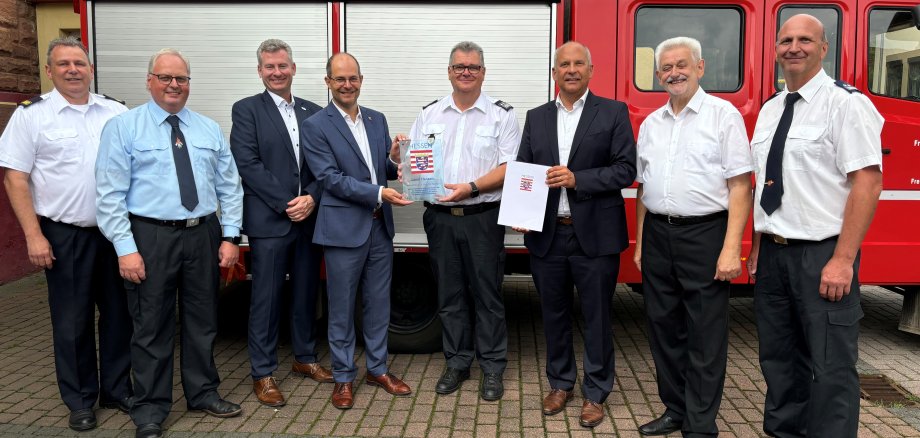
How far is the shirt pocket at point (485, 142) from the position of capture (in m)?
3.86

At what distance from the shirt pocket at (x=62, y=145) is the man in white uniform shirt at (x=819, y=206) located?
10.9ft

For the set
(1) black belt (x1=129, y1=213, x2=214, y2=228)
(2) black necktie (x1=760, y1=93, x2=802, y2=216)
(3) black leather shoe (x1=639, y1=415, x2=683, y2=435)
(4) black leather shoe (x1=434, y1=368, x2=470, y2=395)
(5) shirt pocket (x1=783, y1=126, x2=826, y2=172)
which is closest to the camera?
(5) shirt pocket (x1=783, y1=126, x2=826, y2=172)

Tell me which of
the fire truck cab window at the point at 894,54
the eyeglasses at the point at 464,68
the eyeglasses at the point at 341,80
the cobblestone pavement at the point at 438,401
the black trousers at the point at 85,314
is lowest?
the cobblestone pavement at the point at 438,401

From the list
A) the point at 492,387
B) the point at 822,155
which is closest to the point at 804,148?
the point at 822,155

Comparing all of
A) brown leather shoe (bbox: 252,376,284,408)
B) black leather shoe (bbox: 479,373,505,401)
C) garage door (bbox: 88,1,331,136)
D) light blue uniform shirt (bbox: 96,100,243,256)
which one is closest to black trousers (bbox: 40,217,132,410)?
light blue uniform shirt (bbox: 96,100,243,256)

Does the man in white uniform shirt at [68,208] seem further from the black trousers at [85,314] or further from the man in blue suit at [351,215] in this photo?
the man in blue suit at [351,215]

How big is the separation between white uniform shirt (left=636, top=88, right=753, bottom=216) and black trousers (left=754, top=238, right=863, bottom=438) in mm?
332

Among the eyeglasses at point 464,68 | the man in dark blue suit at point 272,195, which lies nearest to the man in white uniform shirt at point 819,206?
the eyeglasses at point 464,68

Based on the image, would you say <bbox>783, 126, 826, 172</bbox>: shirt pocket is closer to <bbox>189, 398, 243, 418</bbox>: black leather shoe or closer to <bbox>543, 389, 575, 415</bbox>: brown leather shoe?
<bbox>543, 389, 575, 415</bbox>: brown leather shoe

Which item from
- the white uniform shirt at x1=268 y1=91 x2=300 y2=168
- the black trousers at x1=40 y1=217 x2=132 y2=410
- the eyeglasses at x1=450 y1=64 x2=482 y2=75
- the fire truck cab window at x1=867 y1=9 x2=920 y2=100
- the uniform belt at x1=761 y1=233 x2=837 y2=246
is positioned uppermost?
the fire truck cab window at x1=867 y1=9 x2=920 y2=100

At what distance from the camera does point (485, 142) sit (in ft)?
12.7

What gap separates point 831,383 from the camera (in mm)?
2824

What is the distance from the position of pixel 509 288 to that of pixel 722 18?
333 centimetres

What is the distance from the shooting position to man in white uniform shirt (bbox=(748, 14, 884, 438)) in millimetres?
2693
